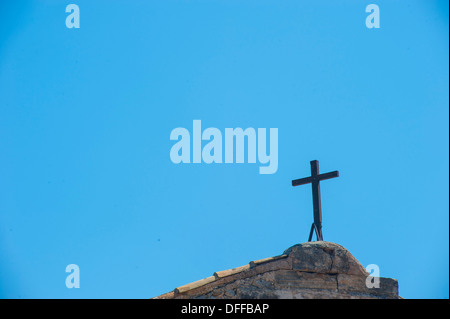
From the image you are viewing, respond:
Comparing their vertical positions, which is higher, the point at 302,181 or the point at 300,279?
the point at 302,181

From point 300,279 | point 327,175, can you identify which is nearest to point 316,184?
point 327,175

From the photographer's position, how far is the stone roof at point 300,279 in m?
7.54

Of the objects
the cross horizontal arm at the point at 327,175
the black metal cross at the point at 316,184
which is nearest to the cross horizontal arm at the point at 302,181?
the black metal cross at the point at 316,184

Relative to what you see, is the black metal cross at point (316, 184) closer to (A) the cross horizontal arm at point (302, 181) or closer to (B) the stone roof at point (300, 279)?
(A) the cross horizontal arm at point (302, 181)

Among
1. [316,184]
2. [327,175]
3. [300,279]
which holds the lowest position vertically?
[300,279]

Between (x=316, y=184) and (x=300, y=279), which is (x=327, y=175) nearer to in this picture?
(x=316, y=184)

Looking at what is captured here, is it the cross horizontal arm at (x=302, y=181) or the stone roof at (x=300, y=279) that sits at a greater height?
the cross horizontal arm at (x=302, y=181)

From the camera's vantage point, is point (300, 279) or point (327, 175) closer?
point (300, 279)

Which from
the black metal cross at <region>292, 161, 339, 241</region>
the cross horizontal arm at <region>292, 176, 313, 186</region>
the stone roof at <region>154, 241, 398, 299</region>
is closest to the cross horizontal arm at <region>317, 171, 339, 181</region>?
the black metal cross at <region>292, 161, 339, 241</region>

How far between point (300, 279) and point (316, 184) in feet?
7.81

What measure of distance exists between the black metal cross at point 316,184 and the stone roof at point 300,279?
46.3 inches

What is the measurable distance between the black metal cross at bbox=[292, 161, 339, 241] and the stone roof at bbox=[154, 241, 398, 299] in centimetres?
118

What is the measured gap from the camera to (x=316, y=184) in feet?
32.1
